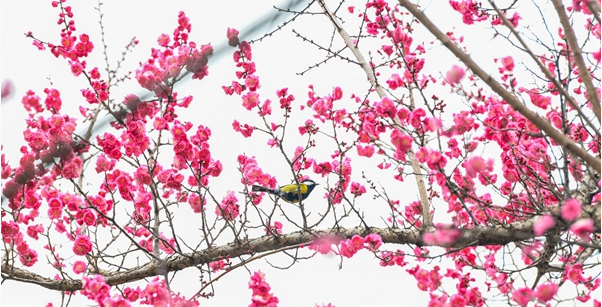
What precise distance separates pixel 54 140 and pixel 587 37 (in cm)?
358

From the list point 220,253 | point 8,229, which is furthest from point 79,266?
point 220,253

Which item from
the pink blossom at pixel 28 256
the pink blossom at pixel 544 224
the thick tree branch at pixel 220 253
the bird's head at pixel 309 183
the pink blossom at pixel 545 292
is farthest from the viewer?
the bird's head at pixel 309 183

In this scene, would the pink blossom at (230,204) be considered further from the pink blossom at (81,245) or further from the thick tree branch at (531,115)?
the thick tree branch at (531,115)

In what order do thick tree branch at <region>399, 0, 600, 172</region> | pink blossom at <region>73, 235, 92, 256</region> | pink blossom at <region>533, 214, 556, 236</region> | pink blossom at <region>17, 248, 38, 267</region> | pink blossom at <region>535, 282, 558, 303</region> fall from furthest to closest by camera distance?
pink blossom at <region>17, 248, 38, 267</region>, pink blossom at <region>73, 235, 92, 256</region>, pink blossom at <region>535, 282, 558, 303</region>, pink blossom at <region>533, 214, 556, 236</region>, thick tree branch at <region>399, 0, 600, 172</region>

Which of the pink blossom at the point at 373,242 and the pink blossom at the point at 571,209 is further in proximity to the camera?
the pink blossom at the point at 373,242

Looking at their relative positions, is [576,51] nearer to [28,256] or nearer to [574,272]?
[574,272]

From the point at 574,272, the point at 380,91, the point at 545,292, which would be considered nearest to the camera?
the point at 545,292

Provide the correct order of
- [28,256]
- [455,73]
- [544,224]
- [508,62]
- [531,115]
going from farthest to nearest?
[28,256]
[508,62]
[544,224]
[455,73]
[531,115]

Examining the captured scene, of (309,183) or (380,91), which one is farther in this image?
(309,183)

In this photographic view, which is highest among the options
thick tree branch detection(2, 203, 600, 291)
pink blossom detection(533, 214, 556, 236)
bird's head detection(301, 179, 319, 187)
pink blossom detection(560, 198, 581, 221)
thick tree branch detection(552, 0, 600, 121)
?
bird's head detection(301, 179, 319, 187)

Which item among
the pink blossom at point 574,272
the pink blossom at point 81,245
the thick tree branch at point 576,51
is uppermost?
the pink blossom at point 81,245

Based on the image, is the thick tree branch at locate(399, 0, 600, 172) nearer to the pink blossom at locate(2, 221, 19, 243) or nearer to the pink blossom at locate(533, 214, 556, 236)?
the pink blossom at locate(533, 214, 556, 236)

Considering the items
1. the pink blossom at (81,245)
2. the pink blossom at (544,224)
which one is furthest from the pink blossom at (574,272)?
the pink blossom at (81,245)

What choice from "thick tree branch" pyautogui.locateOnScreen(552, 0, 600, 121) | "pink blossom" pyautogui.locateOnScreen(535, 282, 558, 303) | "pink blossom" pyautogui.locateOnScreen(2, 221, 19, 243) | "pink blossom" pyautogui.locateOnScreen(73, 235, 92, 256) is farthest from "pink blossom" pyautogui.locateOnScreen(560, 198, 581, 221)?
"pink blossom" pyautogui.locateOnScreen(2, 221, 19, 243)
